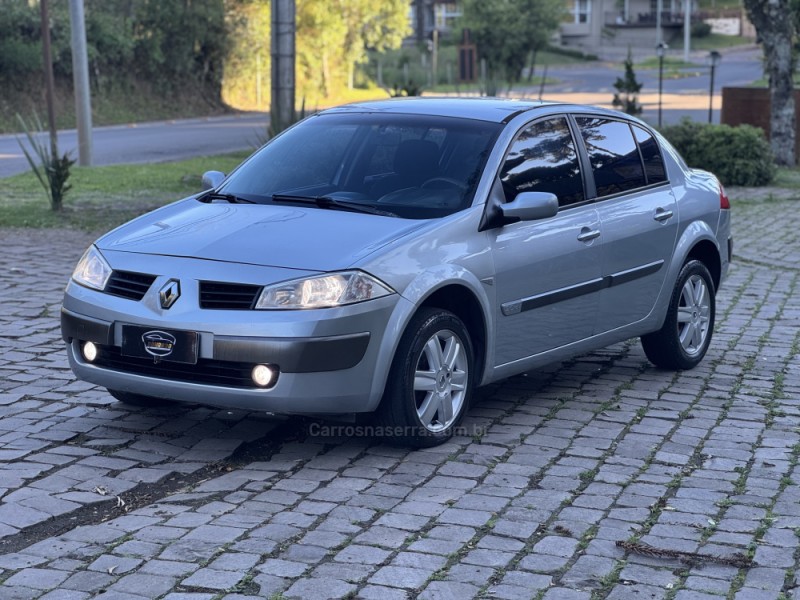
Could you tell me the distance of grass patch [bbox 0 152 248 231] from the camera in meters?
14.7

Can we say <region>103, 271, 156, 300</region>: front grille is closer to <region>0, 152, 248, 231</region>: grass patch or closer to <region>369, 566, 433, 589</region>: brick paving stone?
<region>369, 566, 433, 589</region>: brick paving stone

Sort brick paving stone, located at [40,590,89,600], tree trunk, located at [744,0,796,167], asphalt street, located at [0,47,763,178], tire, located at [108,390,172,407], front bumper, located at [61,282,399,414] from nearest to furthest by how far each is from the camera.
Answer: brick paving stone, located at [40,590,89,600]
front bumper, located at [61,282,399,414]
tire, located at [108,390,172,407]
tree trunk, located at [744,0,796,167]
asphalt street, located at [0,47,763,178]

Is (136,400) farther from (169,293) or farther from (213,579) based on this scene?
(213,579)

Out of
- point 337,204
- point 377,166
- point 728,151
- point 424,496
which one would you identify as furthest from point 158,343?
point 728,151

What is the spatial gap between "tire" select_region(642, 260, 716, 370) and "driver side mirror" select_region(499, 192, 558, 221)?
1709 millimetres

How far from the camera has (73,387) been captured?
7.21m

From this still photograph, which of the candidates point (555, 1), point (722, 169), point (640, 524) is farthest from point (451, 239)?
point (555, 1)

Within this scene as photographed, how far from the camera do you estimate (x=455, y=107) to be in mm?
7152

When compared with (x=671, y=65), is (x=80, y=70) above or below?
below

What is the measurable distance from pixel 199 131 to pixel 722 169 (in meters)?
16.8

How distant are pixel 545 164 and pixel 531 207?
25.9 inches

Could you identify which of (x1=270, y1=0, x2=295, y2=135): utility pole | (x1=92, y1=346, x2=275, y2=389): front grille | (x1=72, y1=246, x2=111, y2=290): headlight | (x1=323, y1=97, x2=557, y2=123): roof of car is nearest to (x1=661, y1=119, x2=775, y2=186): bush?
(x1=270, y1=0, x2=295, y2=135): utility pole

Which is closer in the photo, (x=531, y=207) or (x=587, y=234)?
(x=531, y=207)

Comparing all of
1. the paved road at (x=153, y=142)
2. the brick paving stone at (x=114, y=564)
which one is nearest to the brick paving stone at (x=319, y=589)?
the brick paving stone at (x=114, y=564)
